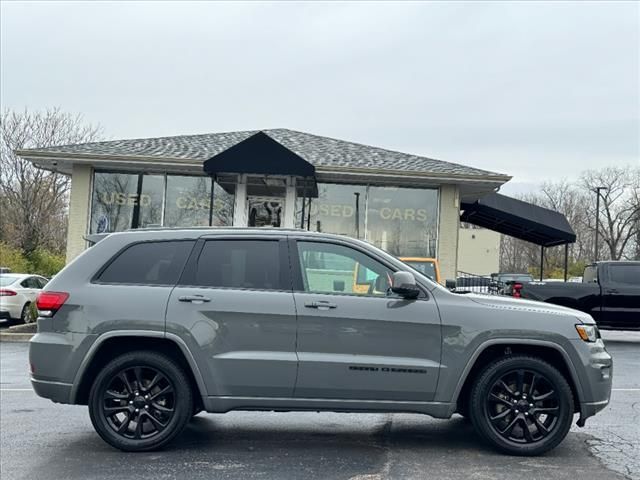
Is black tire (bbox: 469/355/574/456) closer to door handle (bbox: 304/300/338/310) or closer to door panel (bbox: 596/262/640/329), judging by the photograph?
door handle (bbox: 304/300/338/310)

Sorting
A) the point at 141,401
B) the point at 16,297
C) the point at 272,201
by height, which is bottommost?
the point at 141,401

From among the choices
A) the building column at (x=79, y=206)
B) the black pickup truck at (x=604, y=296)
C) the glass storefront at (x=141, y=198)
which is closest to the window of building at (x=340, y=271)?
the black pickup truck at (x=604, y=296)

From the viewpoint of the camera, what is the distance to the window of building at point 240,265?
220 inches

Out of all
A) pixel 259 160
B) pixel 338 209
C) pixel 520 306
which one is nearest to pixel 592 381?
A: pixel 520 306

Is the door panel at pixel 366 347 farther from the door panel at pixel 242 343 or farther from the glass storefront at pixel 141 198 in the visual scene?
the glass storefront at pixel 141 198

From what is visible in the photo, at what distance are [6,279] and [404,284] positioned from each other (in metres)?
15.6

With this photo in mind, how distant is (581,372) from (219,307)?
2.98m

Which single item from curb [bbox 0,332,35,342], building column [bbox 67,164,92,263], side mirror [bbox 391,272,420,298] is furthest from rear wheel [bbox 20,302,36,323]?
side mirror [bbox 391,272,420,298]

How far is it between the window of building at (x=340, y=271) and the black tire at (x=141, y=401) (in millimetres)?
1341

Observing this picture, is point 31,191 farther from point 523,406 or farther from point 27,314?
point 523,406

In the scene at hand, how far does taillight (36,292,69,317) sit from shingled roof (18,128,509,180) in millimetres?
11848

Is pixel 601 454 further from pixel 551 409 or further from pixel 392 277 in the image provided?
pixel 392 277

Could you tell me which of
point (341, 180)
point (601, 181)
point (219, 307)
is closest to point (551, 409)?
point (219, 307)

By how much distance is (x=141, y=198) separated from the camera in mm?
18062
